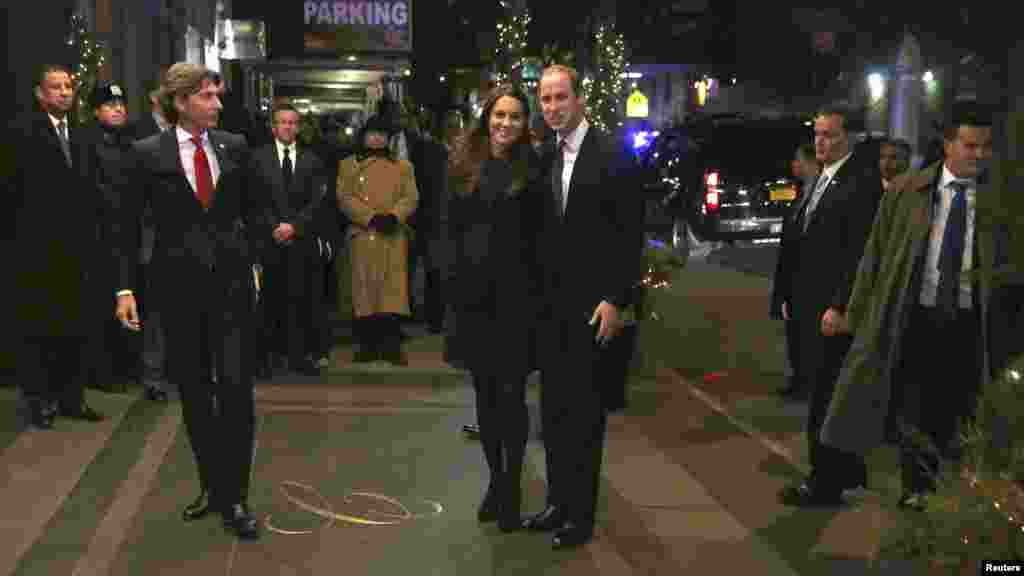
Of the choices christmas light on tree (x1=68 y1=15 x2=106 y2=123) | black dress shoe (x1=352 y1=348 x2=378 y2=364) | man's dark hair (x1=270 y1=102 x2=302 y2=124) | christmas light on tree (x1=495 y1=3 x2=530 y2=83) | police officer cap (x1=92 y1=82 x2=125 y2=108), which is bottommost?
black dress shoe (x1=352 y1=348 x2=378 y2=364)

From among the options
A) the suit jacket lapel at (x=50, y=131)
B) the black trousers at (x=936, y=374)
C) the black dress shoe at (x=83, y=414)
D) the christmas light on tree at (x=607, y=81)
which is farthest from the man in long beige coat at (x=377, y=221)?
the christmas light on tree at (x=607, y=81)

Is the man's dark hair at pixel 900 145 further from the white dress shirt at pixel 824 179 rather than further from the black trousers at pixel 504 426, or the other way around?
the black trousers at pixel 504 426

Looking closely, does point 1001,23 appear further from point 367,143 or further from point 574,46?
point 367,143

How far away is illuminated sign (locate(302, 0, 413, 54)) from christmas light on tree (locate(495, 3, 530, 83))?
5.05 feet

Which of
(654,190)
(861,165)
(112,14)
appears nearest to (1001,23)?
(654,190)

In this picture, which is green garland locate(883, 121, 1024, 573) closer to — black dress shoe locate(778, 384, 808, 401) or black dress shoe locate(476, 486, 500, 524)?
black dress shoe locate(476, 486, 500, 524)

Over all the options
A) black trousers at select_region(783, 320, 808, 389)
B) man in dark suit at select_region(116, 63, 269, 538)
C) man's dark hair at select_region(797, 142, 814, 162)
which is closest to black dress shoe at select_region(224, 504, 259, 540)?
man in dark suit at select_region(116, 63, 269, 538)

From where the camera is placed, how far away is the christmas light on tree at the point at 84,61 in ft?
29.7

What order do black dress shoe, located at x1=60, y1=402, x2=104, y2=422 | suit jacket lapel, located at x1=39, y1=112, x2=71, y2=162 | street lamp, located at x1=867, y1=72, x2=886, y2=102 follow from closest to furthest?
suit jacket lapel, located at x1=39, y1=112, x2=71, y2=162 < black dress shoe, located at x1=60, y1=402, x2=104, y2=422 < street lamp, located at x1=867, y1=72, x2=886, y2=102

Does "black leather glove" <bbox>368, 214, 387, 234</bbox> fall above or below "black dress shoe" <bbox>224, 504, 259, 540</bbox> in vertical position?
above

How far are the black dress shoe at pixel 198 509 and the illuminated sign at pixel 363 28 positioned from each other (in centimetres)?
1651

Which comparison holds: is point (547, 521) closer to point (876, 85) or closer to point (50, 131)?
point (50, 131)

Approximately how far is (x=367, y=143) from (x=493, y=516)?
4.41m

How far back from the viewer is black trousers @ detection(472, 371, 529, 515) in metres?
5.78
